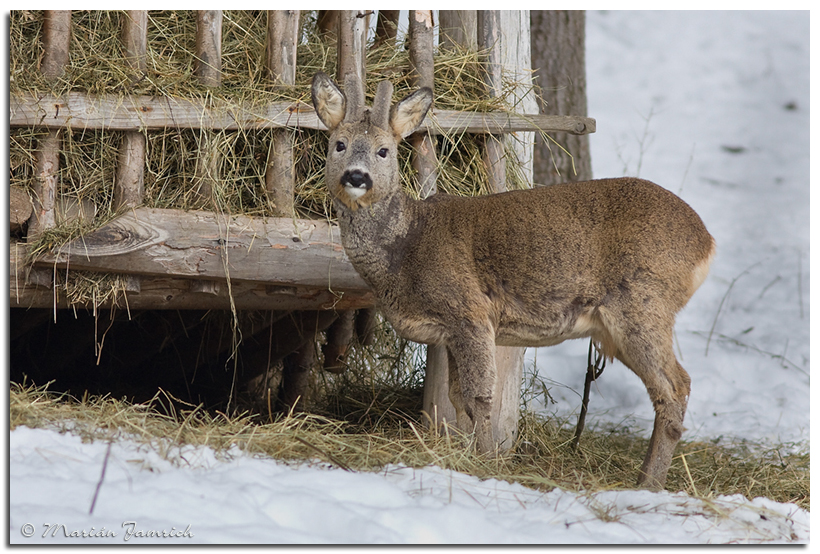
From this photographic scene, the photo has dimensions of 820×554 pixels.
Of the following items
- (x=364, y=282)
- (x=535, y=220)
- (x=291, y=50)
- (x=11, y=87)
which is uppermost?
(x=291, y=50)

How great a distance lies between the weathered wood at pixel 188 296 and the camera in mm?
4980

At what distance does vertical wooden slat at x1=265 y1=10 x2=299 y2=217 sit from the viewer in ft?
17.8

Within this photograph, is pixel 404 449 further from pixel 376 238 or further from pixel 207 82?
pixel 207 82

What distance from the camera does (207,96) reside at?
5.32m

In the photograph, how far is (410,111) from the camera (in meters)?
4.88

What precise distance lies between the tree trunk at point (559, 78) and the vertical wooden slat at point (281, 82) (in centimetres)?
457

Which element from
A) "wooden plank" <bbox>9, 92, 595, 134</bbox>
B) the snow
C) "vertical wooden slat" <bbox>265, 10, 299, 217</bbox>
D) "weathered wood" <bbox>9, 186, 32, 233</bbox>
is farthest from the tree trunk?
"weathered wood" <bbox>9, 186, 32, 233</bbox>

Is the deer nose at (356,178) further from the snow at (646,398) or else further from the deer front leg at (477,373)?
the snow at (646,398)

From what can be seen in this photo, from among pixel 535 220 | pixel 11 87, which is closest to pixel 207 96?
pixel 11 87

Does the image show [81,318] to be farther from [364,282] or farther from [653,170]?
[653,170]

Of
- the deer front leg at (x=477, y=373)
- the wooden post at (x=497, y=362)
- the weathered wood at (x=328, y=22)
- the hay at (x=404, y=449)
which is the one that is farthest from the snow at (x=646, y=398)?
the weathered wood at (x=328, y=22)

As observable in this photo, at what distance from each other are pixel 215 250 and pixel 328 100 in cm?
111

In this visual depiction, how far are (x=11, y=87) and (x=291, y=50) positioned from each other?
65.0 inches
